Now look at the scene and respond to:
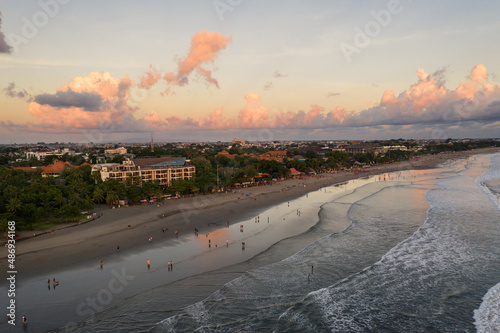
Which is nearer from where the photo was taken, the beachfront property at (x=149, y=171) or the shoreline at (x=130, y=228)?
the shoreline at (x=130, y=228)

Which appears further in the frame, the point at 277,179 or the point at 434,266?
the point at 277,179

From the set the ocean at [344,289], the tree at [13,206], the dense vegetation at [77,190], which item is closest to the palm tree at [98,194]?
the dense vegetation at [77,190]

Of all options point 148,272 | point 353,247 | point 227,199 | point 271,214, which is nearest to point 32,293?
point 148,272

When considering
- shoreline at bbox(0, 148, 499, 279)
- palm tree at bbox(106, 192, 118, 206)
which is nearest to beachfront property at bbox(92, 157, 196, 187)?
palm tree at bbox(106, 192, 118, 206)

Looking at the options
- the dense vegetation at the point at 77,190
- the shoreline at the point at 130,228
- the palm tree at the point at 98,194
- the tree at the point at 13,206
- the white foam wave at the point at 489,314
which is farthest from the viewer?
the palm tree at the point at 98,194

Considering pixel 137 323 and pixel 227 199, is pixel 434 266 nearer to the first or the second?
pixel 137 323

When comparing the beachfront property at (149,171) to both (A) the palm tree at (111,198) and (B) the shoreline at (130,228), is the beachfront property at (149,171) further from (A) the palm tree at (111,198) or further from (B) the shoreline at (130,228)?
(B) the shoreline at (130,228)
